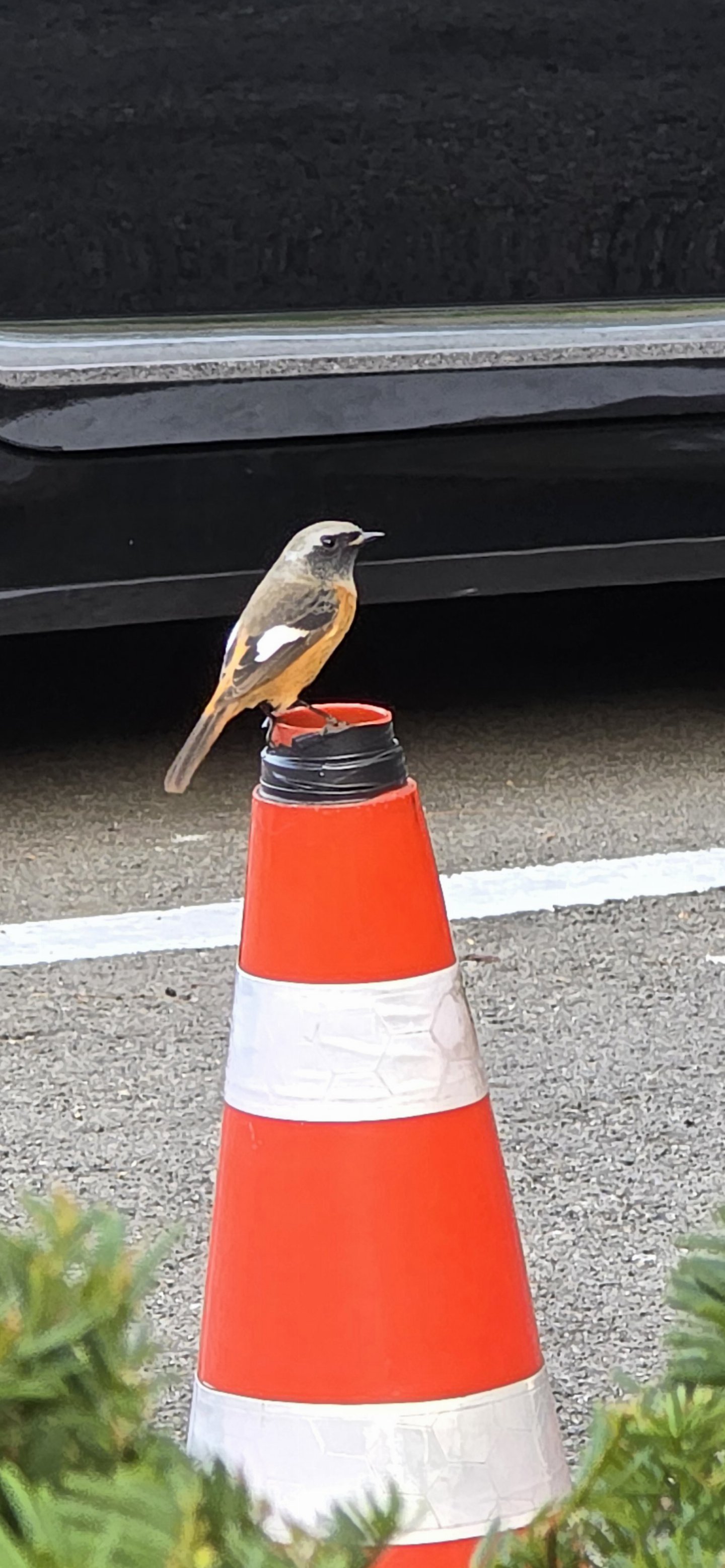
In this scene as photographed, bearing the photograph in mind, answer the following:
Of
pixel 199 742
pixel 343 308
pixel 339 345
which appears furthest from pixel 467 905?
pixel 199 742

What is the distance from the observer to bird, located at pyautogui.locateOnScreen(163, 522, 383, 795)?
2.60m

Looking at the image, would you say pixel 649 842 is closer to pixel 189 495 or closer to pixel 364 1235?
pixel 189 495

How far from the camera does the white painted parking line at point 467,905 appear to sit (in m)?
4.19

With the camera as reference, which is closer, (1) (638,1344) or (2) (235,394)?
(1) (638,1344)

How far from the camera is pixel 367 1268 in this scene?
6.53 feet

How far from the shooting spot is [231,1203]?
2.06 meters

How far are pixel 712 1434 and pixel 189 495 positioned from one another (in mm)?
3101

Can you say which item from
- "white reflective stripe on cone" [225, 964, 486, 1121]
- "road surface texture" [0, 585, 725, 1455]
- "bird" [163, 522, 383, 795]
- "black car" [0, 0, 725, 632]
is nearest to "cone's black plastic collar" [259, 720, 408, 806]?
"white reflective stripe on cone" [225, 964, 486, 1121]

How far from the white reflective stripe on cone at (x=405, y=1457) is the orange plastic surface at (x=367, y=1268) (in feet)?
0.05

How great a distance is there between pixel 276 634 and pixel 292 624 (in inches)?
1.1

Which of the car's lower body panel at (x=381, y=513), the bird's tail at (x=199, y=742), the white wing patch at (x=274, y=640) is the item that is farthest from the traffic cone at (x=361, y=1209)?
the car's lower body panel at (x=381, y=513)

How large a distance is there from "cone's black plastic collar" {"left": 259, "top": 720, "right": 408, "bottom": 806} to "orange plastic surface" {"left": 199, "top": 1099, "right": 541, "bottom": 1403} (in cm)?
28

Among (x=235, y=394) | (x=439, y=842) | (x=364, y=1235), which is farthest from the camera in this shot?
(x=439, y=842)

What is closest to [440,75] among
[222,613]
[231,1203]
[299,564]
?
[222,613]
